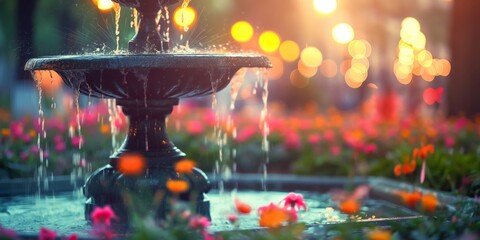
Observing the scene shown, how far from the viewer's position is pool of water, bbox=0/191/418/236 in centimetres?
581

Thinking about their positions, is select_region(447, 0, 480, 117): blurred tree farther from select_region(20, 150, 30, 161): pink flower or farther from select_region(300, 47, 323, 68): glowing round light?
select_region(300, 47, 323, 68): glowing round light

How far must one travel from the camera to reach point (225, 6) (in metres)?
19.8

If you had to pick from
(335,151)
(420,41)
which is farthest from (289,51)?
(335,151)

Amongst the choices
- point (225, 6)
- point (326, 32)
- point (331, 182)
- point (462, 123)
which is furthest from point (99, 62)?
point (326, 32)

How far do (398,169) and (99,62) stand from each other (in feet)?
8.43

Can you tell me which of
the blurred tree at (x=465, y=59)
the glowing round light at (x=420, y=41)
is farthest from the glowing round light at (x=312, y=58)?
the blurred tree at (x=465, y=59)

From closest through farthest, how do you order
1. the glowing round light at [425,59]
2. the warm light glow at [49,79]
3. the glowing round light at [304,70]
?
1. the warm light glow at [49,79]
2. the glowing round light at [304,70]
3. the glowing round light at [425,59]

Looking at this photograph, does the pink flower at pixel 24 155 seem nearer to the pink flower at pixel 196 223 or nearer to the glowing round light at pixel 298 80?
the pink flower at pixel 196 223

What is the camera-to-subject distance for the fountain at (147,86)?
5.44m

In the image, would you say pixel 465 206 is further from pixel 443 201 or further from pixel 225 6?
pixel 225 6

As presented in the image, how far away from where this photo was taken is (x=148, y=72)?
220 inches

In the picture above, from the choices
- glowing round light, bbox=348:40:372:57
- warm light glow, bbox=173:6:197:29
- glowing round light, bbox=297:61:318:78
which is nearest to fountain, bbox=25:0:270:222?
warm light glow, bbox=173:6:197:29

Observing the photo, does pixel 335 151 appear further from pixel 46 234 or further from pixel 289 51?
pixel 289 51

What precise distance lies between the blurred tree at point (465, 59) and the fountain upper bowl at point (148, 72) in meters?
10.5
